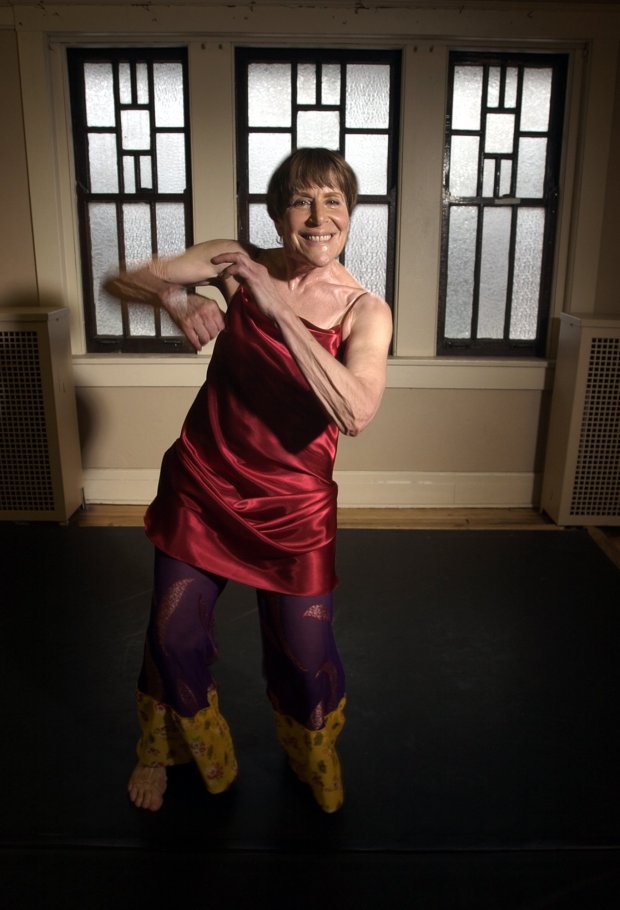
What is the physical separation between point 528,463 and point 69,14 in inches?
107

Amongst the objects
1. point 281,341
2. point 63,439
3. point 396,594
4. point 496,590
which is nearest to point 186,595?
point 281,341

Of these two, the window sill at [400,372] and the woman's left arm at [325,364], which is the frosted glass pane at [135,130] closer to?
the window sill at [400,372]

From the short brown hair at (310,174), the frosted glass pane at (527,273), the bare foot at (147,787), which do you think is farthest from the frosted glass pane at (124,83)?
the bare foot at (147,787)

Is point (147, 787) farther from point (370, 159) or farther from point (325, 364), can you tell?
point (370, 159)

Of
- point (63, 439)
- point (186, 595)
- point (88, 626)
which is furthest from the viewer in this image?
point (63, 439)

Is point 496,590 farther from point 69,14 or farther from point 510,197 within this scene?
point 69,14

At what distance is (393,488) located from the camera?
369cm

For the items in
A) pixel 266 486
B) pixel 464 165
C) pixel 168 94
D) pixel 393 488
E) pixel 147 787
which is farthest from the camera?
pixel 393 488

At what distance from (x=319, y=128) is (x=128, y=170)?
0.84 metres

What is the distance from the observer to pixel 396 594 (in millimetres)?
2736

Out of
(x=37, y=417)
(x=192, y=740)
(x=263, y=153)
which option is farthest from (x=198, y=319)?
(x=263, y=153)

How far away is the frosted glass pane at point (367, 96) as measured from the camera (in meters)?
3.33

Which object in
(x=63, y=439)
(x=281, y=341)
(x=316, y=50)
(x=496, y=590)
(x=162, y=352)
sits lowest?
(x=496, y=590)

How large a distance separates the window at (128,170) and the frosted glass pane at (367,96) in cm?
70
